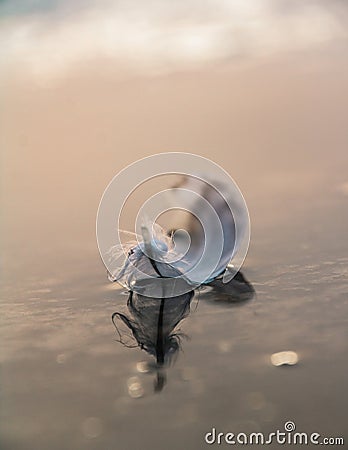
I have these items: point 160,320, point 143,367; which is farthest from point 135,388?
point 160,320

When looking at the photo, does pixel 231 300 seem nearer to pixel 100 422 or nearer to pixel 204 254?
pixel 204 254

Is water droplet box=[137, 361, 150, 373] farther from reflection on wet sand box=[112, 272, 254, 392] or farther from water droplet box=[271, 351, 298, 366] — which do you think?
water droplet box=[271, 351, 298, 366]

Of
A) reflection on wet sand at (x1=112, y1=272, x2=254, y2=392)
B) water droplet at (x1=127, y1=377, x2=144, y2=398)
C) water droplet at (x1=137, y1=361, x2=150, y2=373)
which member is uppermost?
reflection on wet sand at (x1=112, y1=272, x2=254, y2=392)

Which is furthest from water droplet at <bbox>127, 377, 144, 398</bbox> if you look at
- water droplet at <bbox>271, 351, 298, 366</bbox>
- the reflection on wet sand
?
water droplet at <bbox>271, 351, 298, 366</bbox>

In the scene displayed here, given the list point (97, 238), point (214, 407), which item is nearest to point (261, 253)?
point (97, 238)

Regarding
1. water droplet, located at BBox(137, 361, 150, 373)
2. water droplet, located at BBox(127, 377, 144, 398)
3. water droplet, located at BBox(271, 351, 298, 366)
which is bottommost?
water droplet, located at BBox(127, 377, 144, 398)

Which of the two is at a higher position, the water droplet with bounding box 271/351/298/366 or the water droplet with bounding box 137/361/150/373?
the water droplet with bounding box 137/361/150/373

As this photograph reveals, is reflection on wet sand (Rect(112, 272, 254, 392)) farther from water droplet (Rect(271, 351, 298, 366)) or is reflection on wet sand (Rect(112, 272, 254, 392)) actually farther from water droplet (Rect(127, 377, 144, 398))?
water droplet (Rect(271, 351, 298, 366))

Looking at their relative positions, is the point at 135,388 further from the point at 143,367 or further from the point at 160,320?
the point at 160,320
